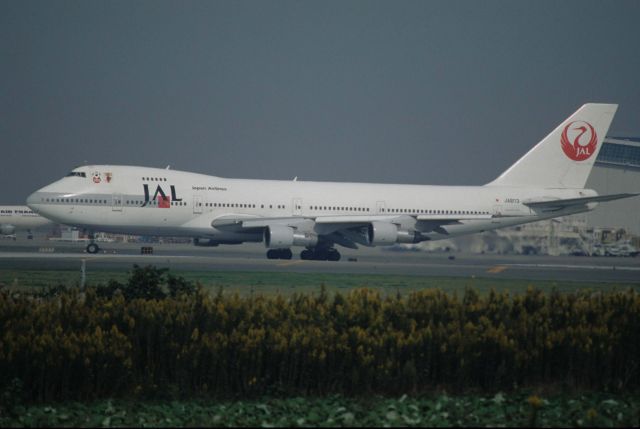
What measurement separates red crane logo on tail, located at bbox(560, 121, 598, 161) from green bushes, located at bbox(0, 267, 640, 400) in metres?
41.9

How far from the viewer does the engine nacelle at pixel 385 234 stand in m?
49.2

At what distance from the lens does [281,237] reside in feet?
156

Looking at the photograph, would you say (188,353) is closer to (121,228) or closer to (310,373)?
(310,373)

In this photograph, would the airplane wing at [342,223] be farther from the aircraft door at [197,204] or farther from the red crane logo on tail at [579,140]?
the red crane logo on tail at [579,140]

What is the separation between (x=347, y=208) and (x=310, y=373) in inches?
1439

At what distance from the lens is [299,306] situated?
1806cm

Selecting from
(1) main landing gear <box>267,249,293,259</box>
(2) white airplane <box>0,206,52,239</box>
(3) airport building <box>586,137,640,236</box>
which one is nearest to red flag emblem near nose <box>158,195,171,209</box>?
(1) main landing gear <box>267,249,293,259</box>

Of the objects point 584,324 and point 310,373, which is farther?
point 584,324

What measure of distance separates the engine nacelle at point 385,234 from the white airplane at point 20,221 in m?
45.3

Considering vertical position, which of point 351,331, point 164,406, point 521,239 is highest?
point 521,239

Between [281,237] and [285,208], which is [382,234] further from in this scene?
[285,208]

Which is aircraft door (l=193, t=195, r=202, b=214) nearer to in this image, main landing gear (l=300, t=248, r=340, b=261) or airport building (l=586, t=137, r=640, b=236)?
main landing gear (l=300, t=248, r=340, b=261)

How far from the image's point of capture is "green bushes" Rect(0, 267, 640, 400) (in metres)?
15.9

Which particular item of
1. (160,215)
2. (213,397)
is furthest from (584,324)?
(160,215)
